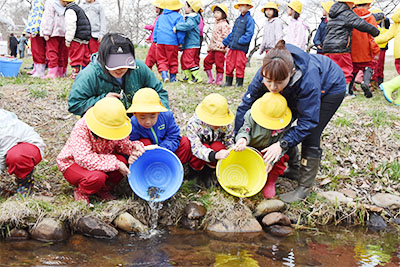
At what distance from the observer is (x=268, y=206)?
11.5 feet

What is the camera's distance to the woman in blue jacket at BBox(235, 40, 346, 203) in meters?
3.09

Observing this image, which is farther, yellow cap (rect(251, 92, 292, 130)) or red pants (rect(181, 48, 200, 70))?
red pants (rect(181, 48, 200, 70))

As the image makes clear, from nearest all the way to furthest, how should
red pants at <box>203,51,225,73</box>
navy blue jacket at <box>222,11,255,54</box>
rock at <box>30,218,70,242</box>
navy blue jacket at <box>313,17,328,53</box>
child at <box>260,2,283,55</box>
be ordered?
rock at <box>30,218,70,242</box> < navy blue jacket at <box>222,11,255,54</box> < child at <box>260,2,283,55</box> < red pants at <box>203,51,225,73</box> < navy blue jacket at <box>313,17,328,53</box>

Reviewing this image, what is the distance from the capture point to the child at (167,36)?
6996 millimetres

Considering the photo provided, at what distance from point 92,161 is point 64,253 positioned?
756mm

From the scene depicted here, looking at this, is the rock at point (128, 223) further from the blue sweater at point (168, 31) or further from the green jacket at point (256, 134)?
the blue sweater at point (168, 31)

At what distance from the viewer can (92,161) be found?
3.15 metres

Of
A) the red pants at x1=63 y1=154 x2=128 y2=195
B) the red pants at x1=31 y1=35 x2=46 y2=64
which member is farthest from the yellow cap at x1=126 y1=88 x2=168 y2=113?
the red pants at x1=31 y1=35 x2=46 y2=64

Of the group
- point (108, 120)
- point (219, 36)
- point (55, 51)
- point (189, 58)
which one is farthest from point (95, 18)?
point (108, 120)

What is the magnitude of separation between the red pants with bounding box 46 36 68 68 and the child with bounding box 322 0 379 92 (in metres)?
4.64

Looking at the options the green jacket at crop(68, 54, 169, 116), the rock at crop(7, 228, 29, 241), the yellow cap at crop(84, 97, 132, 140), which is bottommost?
the rock at crop(7, 228, 29, 241)

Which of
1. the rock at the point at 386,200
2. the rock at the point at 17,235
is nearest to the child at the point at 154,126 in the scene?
the rock at the point at 17,235

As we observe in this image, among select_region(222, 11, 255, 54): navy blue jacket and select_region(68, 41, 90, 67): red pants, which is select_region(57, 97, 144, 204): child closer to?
select_region(68, 41, 90, 67): red pants

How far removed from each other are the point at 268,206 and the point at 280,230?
0.85 feet
